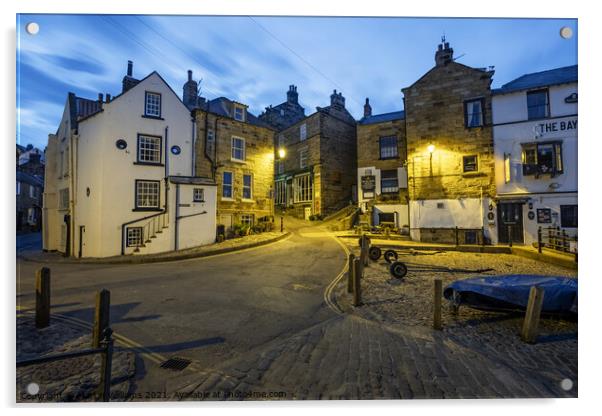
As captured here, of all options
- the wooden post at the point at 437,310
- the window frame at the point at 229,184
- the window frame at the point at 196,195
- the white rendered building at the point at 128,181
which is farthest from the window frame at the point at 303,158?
the wooden post at the point at 437,310

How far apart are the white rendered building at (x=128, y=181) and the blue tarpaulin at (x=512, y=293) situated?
11.4 metres

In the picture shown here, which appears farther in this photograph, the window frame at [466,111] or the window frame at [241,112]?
the window frame at [241,112]

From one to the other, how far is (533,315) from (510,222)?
38.0 ft

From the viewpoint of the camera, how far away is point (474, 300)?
13.9 ft

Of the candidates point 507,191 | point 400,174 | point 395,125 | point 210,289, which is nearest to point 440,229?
point 507,191

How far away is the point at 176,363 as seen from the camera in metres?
2.93

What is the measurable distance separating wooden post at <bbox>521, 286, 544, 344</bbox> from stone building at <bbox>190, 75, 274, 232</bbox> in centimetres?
1339

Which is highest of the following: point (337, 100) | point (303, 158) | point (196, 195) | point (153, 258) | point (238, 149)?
point (337, 100)

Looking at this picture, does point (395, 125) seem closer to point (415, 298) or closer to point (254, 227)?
point (254, 227)

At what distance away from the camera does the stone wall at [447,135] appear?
12906 millimetres

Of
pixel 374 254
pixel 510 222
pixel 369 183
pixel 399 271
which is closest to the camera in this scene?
pixel 399 271

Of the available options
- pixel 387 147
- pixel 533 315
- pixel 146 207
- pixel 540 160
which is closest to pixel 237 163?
pixel 146 207

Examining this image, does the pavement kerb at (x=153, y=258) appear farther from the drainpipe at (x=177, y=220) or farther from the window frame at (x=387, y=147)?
the window frame at (x=387, y=147)

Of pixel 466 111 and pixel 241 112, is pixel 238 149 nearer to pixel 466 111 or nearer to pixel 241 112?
pixel 241 112
